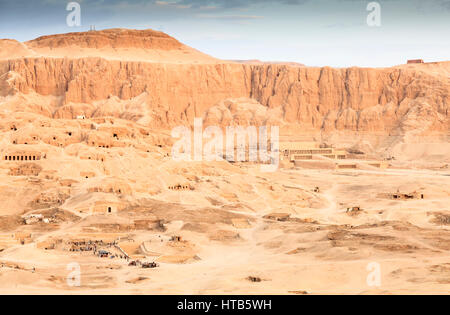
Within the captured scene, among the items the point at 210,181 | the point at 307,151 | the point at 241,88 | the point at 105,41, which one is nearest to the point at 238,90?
the point at 241,88

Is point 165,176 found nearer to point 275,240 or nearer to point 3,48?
point 275,240

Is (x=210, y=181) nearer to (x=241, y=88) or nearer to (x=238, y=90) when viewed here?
(x=238, y=90)

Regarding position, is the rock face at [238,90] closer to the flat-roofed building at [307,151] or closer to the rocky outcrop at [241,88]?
the rocky outcrop at [241,88]

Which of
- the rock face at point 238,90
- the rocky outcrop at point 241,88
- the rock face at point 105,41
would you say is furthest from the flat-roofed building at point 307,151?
the rock face at point 105,41

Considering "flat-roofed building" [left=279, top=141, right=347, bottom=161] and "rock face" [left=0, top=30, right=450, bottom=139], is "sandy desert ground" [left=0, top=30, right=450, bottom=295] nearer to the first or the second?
"rock face" [left=0, top=30, right=450, bottom=139]

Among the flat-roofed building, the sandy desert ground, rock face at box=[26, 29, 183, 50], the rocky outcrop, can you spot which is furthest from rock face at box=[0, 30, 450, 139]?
rock face at box=[26, 29, 183, 50]

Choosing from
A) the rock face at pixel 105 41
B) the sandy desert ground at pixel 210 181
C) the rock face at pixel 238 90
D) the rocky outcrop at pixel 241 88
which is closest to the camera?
the sandy desert ground at pixel 210 181

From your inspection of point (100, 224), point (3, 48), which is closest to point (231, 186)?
point (100, 224)
